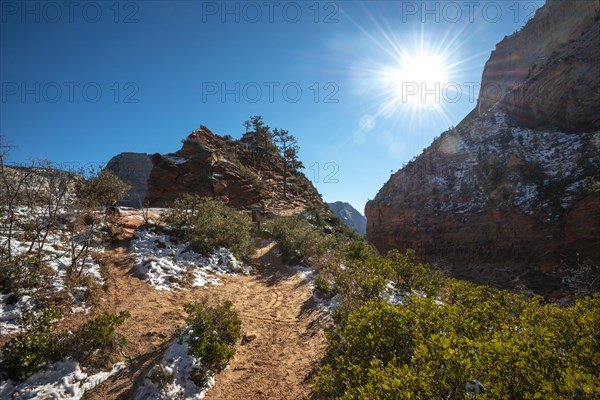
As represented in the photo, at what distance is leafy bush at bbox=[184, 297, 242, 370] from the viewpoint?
5160mm

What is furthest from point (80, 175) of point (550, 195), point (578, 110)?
point (578, 110)

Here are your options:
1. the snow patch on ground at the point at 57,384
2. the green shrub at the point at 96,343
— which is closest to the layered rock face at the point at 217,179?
the green shrub at the point at 96,343

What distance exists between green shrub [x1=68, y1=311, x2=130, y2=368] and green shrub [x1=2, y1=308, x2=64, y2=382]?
0.25 meters

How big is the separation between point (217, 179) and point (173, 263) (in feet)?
55.8

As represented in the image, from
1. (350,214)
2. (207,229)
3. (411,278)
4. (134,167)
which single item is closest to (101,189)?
(207,229)

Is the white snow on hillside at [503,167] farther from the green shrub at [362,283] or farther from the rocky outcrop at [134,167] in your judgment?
the rocky outcrop at [134,167]

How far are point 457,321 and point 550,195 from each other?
941 inches

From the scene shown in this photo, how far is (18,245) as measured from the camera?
7898mm

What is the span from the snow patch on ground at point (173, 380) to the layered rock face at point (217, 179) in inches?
664

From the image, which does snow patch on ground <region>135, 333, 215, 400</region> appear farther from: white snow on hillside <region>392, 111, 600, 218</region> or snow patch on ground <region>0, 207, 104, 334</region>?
white snow on hillside <region>392, 111, 600, 218</region>

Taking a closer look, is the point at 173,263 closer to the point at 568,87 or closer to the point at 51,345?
the point at 51,345

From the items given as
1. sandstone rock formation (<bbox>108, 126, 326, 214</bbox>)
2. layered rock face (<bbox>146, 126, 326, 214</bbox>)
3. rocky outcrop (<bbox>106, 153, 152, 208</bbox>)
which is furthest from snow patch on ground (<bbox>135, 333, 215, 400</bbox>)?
rocky outcrop (<bbox>106, 153, 152, 208</bbox>)

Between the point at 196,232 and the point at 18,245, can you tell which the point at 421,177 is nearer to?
the point at 196,232

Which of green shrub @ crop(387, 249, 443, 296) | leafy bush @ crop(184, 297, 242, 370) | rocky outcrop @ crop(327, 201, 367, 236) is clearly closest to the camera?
leafy bush @ crop(184, 297, 242, 370)
